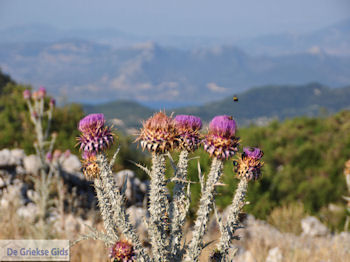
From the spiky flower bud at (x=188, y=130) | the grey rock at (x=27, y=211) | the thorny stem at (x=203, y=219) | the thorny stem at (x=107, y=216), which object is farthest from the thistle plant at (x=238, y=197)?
the grey rock at (x=27, y=211)

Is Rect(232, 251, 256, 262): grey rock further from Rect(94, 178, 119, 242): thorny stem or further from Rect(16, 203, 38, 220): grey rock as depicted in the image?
Rect(94, 178, 119, 242): thorny stem

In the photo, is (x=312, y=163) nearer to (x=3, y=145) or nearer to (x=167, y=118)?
→ (x=3, y=145)

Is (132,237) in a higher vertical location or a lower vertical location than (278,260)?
higher

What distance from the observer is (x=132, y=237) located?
9.07ft

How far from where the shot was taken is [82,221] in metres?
8.65

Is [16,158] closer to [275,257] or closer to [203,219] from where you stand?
[275,257]

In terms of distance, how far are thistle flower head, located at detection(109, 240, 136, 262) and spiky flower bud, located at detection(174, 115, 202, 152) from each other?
3.28 feet

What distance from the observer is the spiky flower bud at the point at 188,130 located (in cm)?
305

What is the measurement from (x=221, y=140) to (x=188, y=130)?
321 mm

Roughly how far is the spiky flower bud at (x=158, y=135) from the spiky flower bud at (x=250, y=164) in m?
0.76

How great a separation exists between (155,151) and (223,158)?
62 cm

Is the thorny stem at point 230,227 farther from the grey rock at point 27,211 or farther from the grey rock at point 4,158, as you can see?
the grey rock at point 4,158

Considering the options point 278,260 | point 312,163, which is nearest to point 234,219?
point 278,260

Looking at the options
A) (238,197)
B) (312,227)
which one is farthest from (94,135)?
(312,227)
